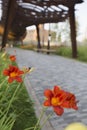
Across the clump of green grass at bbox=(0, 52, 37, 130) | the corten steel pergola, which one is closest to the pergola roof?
the corten steel pergola

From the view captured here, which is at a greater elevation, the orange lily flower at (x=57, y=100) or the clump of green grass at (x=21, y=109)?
the orange lily flower at (x=57, y=100)

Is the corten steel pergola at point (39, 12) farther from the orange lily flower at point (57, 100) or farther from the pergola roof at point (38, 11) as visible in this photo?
the orange lily flower at point (57, 100)

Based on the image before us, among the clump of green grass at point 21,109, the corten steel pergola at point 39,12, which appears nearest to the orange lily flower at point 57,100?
the clump of green grass at point 21,109

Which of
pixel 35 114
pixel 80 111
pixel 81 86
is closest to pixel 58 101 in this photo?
pixel 35 114

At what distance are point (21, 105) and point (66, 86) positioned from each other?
3656 mm

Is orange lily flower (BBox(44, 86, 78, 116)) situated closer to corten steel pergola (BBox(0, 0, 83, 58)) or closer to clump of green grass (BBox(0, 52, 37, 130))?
clump of green grass (BBox(0, 52, 37, 130))

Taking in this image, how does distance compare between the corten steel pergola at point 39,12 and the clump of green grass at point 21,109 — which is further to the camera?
the corten steel pergola at point 39,12

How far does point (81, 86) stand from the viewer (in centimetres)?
978

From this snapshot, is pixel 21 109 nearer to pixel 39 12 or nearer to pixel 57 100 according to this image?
pixel 57 100

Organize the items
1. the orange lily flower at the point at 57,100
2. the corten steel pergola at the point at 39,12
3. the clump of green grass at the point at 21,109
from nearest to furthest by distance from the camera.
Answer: the orange lily flower at the point at 57,100 → the clump of green grass at the point at 21,109 → the corten steel pergola at the point at 39,12

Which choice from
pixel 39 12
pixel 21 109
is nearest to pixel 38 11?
pixel 39 12

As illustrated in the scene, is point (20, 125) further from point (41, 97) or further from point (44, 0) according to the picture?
A: point (44, 0)

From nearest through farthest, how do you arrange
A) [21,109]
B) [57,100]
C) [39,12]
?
[57,100], [21,109], [39,12]

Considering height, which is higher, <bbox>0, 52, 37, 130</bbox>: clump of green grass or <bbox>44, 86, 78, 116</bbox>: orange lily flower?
<bbox>44, 86, 78, 116</bbox>: orange lily flower
